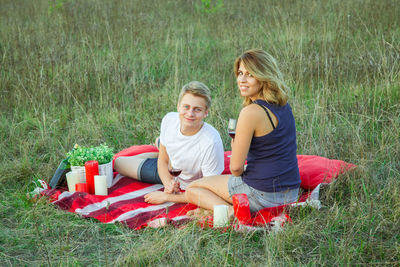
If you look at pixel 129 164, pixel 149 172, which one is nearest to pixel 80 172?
→ pixel 129 164

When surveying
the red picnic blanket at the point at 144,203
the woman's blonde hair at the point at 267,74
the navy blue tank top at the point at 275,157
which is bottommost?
the red picnic blanket at the point at 144,203

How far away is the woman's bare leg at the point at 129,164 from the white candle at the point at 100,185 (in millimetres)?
364

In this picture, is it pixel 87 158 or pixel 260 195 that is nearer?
pixel 260 195

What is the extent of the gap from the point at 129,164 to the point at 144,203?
582 millimetres

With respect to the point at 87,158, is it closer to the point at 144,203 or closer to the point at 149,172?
the point at 149,172

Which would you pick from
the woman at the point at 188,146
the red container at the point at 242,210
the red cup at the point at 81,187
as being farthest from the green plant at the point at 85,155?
the red container at the point at 242,210

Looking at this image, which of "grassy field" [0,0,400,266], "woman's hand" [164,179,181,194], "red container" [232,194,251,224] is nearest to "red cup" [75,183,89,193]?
"grassy field" [0,0,400,266]

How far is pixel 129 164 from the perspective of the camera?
4.20 meters

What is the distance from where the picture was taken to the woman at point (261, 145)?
3.02 metres

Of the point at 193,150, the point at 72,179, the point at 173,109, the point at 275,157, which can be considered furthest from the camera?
the point at 173,109

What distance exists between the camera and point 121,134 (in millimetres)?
5055

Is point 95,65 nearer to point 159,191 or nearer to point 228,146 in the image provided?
point 228,146

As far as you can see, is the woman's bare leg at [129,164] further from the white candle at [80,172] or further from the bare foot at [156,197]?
the bare foot at [156,197]

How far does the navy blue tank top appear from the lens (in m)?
3.07
